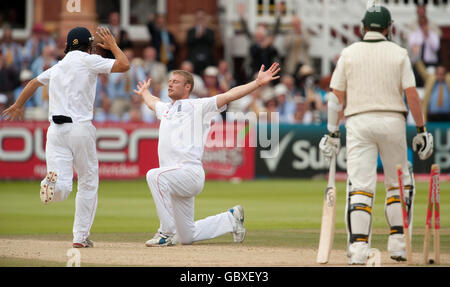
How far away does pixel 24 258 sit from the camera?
929 centimetres

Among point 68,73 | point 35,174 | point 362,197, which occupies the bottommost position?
point 35,174

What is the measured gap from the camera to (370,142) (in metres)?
8.86

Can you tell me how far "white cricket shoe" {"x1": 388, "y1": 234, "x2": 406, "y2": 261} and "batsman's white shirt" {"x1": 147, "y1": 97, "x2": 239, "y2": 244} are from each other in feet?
7.66

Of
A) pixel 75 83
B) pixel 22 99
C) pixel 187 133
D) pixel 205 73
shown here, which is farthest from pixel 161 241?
pixel 205 73

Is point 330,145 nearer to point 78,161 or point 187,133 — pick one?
point 187,133

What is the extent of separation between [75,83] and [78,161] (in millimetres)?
859

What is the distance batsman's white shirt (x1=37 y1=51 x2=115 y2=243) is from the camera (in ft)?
33.5

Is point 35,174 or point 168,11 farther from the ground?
point 168,11

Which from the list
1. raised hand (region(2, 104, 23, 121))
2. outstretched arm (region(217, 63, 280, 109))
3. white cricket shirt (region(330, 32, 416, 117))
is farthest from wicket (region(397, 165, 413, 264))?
raised hand (region(2, 104, 23, 121))

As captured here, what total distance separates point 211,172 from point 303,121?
2588 millimetres

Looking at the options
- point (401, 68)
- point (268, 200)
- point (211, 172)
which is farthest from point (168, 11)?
point (401, 68)

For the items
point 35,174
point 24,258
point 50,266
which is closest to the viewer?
point 50,266

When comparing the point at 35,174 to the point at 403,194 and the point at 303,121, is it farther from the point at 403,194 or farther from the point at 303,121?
the point at 403,194

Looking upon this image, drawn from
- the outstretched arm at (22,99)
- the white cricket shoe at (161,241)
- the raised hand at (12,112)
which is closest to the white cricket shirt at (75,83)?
the outstretched arm at (22,99)
